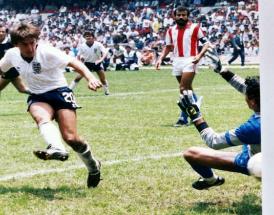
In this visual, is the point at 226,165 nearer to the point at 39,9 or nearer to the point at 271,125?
the point at 271,125

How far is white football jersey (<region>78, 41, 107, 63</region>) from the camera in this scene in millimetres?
19891

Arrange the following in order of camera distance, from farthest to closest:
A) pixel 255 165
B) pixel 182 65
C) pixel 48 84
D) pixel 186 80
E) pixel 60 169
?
pixel 182 65, pixel 186 80, pixel 60 169, pixel 48 84, pixel 255 165

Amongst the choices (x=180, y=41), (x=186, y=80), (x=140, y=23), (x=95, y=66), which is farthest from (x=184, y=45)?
(x=140, y=23)

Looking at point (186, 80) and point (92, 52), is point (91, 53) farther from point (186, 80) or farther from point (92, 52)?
point (186, 80)

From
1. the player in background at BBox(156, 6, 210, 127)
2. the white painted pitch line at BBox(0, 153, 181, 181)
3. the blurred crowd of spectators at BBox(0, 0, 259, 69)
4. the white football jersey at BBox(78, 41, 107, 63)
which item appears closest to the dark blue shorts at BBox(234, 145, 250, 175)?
the white painted pitch line at BBox(0, 153, 181, 181)

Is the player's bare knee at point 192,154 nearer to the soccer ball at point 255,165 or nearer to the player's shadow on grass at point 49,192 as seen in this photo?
the soccer ball at point 255,165

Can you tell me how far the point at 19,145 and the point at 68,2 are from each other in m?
52.4

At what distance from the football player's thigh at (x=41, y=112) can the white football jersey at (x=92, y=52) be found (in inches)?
531

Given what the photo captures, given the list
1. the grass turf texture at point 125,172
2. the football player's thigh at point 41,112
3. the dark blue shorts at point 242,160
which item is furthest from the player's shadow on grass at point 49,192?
the dark blue shorts at point 242,160

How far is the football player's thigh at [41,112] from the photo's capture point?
243 inches

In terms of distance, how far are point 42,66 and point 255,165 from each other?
2.53 metres

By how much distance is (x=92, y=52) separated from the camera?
1995cm

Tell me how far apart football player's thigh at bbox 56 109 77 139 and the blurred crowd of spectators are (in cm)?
3086

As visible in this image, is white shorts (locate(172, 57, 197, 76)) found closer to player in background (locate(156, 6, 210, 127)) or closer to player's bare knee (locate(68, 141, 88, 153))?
player in background (locate(156, 6, 210, 127))
